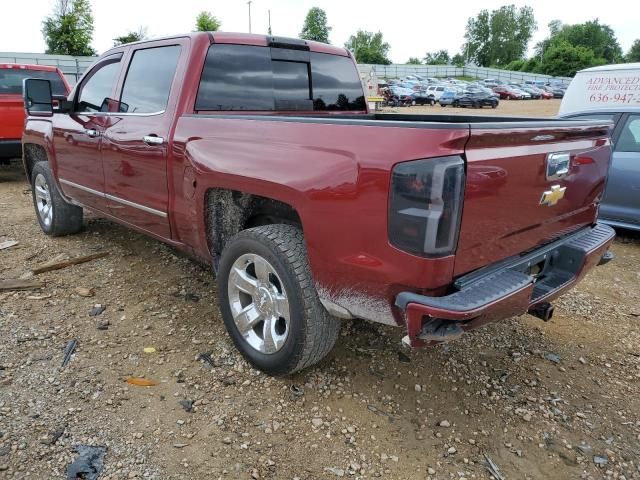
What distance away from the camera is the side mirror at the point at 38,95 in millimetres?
4602

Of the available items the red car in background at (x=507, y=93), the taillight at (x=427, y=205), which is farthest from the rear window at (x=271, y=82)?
the red car in background at (x=507, y=93)

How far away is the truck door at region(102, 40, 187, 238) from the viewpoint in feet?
10.8

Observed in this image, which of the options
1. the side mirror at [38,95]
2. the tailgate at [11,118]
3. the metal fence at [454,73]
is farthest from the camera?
the metal fence at [454,73]

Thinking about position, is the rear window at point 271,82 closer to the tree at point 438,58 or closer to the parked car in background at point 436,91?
the parked car in background at point 436,91

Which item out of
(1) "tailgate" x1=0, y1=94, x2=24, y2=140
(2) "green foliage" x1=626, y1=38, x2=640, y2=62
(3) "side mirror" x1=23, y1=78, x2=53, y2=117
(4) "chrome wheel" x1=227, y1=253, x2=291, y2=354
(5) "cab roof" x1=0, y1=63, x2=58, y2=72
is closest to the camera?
(4) "chrome wheel" x1=227, y1=253, x2=291, y2=354

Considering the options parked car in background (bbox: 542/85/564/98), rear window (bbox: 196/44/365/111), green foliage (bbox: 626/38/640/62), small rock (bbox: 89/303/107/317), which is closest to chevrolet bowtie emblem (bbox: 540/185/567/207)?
rear window (bbox: 196/44/365/111)

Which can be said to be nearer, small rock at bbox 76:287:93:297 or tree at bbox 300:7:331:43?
small rock at bbox 76:287:93:297

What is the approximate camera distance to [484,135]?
202 cm

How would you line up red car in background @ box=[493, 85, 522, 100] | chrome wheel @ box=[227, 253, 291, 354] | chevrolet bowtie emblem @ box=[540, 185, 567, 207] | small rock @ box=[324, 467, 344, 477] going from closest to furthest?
small rock @ box=[324, 467, 344, 477] → chevrolet bowtie emblem @ box=[540, 185, 567, 207] → chrome wheel @ box=[227, 253, 291, 354] → red car in background @ box=[493, 85, 522, 100]

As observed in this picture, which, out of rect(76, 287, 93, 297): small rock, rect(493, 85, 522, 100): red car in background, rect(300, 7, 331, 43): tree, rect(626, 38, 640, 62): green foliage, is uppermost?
rect(300, 7, 331, 43): tree

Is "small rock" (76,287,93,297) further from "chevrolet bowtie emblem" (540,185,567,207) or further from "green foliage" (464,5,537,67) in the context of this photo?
"green foliage" (464,5,537,67)

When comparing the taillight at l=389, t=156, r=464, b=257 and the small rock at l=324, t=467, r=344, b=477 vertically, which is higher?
the taillight at l=389, t=156, r=464, b=257

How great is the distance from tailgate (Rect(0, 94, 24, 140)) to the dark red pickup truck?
16.0 ft

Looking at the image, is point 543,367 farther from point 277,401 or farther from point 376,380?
point 277,401
